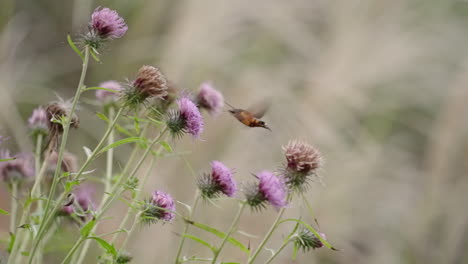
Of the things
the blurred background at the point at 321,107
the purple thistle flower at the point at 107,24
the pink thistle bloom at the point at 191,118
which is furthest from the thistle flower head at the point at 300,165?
Result: the blurred background at the point at 321,107

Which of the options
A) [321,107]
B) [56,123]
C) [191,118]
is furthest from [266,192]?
[321,107]

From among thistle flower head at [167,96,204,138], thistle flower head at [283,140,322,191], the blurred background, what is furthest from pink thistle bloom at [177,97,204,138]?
the blurred background

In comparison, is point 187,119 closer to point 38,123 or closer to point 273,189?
point 273,189

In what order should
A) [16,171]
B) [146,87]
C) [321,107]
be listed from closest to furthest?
[146,87]
[16,171]
[321,107]

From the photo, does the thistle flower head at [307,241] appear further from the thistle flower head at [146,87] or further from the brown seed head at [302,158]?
the thistle flower head at [146,87]

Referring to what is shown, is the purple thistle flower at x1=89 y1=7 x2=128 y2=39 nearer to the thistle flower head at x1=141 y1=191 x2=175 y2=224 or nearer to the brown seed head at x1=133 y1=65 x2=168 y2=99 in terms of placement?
the brown seed head at x1=133 y1=65 x2=168 y2=99

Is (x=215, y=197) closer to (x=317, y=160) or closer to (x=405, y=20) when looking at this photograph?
(x=317, y=160)
